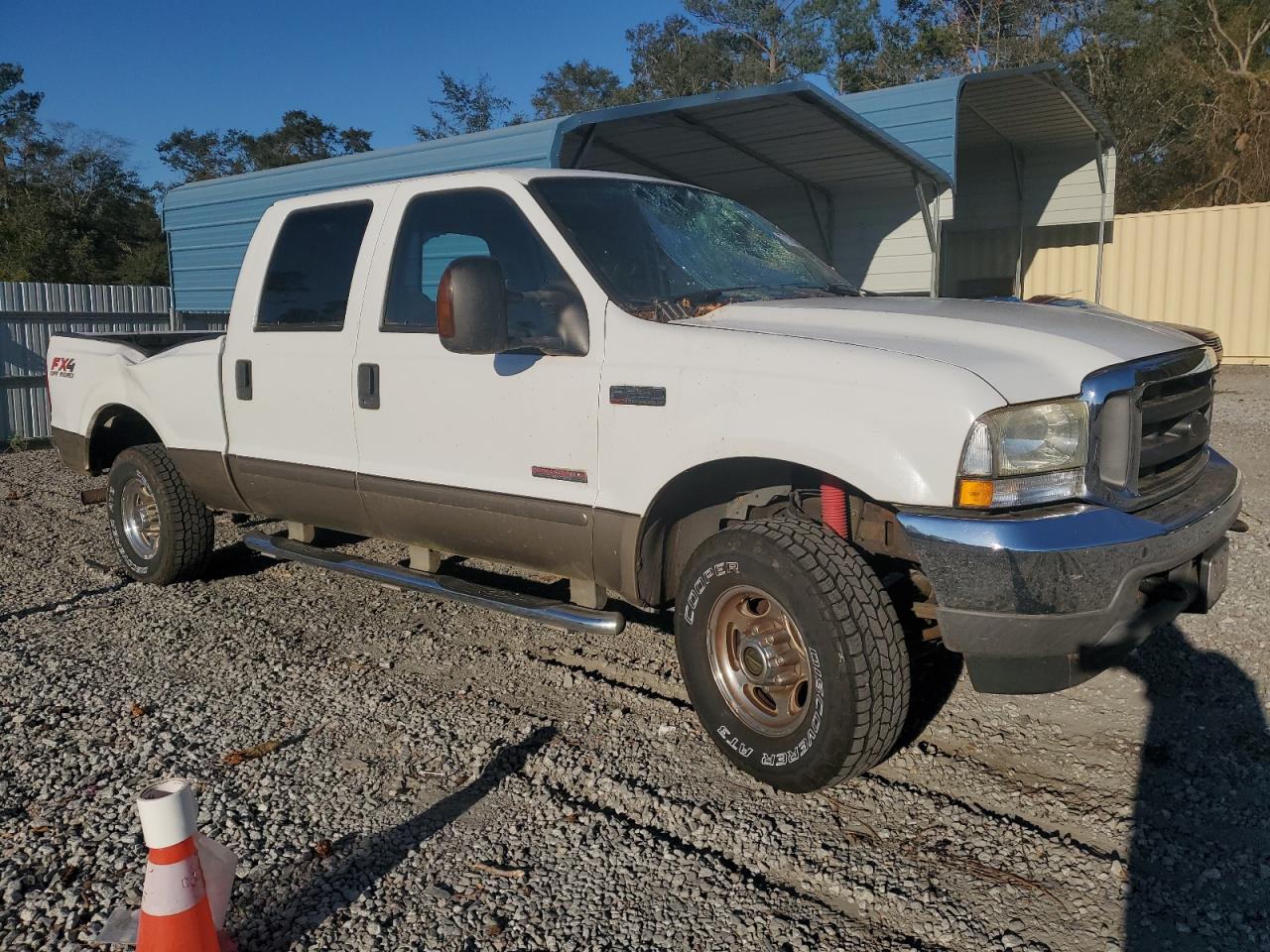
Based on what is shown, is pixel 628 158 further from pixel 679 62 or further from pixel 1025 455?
pixel 679 62

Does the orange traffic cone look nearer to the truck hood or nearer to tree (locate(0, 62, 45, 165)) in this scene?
the truck hood

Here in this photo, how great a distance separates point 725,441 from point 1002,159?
1808 cm

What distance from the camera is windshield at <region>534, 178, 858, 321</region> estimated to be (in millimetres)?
3975

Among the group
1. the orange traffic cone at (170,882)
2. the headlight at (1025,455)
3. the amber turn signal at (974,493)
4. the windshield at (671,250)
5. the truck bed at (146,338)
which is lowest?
the orange traffic cone at (170,882)

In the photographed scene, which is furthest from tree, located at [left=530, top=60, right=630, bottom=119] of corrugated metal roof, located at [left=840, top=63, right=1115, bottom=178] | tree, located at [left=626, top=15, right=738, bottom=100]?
corrugated metal roof, located at [left=840, top=63, right=1115, bottom=178]

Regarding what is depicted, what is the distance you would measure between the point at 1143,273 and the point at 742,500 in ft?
60.4

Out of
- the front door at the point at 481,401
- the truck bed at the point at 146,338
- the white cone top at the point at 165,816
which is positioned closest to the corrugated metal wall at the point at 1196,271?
the truck bed at the point at 146,338

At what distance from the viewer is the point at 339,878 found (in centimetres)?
299

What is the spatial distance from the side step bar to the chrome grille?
1.73 metres

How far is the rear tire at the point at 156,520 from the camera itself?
5.77 m

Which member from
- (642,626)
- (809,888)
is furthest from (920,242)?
(809,888)

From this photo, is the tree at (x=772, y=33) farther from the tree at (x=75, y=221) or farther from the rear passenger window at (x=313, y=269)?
the rear passenger window at (x=313, y=269)

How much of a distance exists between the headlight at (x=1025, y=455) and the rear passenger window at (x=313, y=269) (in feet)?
9.58

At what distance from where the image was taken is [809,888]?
2.94 meters
